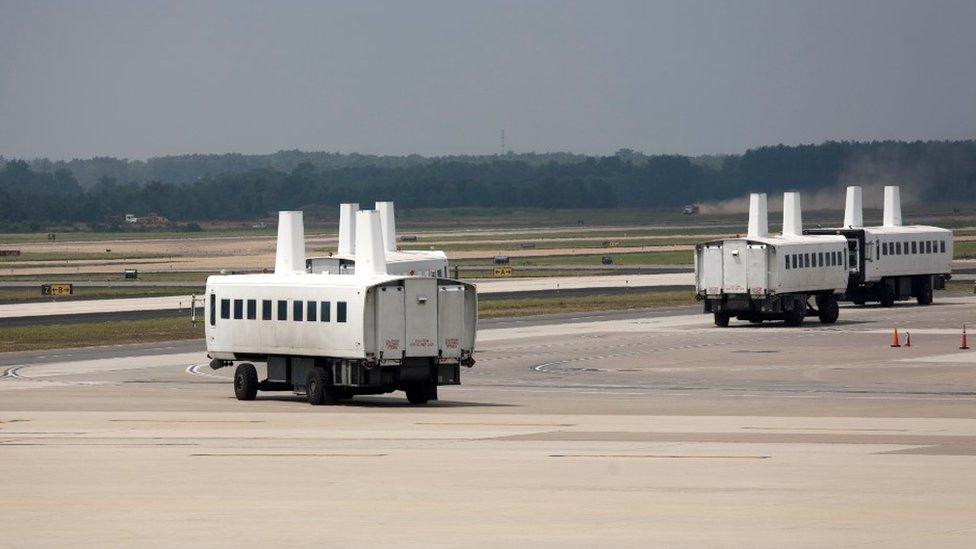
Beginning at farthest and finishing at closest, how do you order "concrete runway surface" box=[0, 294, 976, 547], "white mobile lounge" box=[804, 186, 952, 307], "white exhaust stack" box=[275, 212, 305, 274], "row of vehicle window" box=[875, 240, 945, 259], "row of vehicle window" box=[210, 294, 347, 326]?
1. "row of vehicle window" box=[875, 240, 945, 259]
2. "white mobile lounge" box=[804, 186, 952, 307]
3. "white exhaust stack" box=[275, 212, 305, 274]
4. "row of vehicle window" box=[210, 294, 347, 326]
5. "concrete runway surface" box=[0, 294, 976, 547]

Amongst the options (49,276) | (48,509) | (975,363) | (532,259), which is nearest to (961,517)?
(48,509)

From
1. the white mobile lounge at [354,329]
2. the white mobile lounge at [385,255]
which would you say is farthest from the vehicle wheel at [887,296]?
the white mobile lounge at [354,329]

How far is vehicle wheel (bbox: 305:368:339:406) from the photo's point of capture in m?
46.6

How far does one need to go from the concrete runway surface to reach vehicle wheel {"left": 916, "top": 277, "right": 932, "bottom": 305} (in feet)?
139

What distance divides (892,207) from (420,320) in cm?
7201

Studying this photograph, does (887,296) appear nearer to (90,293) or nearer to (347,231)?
(347,231)

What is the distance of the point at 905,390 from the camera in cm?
5091

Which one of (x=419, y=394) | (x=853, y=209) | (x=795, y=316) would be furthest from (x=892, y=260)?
(x=419, y=394)

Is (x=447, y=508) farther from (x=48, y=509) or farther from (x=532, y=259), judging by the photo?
(x=532, y=259)

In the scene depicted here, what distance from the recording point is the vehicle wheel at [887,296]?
101250 millimetres

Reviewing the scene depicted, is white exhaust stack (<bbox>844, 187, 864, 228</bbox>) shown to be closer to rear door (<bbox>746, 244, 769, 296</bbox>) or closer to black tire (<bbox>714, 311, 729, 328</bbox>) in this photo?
black tire (<bbox>714, 311, 729, 328</bbox>)

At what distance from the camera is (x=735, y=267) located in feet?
274

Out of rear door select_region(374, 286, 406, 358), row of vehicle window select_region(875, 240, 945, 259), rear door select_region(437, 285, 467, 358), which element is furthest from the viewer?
row of vehicle window select_region(875, 240, 945, 259)

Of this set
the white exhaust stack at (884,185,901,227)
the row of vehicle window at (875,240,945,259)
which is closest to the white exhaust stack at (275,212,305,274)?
the row of vehicle window at (875,240,945,259)
